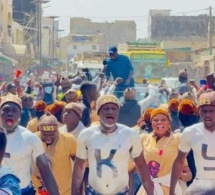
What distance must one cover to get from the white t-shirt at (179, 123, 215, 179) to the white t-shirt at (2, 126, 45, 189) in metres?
1.42

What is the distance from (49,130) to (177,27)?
70.5 meters

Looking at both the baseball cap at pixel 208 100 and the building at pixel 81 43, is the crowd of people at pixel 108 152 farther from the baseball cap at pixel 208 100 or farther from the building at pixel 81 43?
the building at pixel 81 43

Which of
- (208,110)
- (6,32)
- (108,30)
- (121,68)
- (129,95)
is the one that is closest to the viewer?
(208,110)

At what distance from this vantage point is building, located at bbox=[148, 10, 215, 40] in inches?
3067

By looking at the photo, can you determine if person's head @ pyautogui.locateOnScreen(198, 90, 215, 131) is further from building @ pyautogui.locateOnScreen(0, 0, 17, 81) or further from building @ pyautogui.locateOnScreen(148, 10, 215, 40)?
building @ pyautogui.locateOnScreen(148, 10, 215, 40)

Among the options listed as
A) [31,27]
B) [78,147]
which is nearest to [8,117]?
[78,147]

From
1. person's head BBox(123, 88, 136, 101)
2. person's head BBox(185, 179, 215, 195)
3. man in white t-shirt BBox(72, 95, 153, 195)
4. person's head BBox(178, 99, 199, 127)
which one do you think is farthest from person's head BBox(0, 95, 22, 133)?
person's head BBox(123, 88, 136, 101)

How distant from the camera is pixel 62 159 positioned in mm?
8766

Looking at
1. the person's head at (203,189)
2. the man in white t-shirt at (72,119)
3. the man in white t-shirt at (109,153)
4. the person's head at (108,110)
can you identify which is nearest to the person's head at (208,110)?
the man in white t-shirt at (109,153)

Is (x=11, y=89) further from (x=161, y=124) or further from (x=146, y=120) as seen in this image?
(x=161, y=124)

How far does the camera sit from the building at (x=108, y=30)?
101 meters

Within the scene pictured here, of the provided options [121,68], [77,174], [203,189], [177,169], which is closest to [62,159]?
[77,174]

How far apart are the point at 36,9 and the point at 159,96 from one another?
62.1 meters

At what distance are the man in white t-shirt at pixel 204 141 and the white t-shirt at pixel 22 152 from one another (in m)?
1.40
